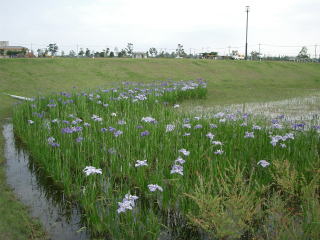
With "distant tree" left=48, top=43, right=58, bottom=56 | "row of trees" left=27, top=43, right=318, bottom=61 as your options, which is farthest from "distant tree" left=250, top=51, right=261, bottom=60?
"distant tree" left=48, top=43, right=58, bottom=56

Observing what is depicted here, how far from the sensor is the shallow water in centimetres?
306

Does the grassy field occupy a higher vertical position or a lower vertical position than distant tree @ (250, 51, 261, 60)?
lower

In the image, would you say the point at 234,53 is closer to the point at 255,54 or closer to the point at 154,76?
the point at 255,54

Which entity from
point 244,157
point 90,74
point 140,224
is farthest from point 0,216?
point 90,74

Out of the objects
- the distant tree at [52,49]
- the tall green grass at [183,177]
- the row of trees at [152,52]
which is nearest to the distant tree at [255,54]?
the row of trees at [152,52]

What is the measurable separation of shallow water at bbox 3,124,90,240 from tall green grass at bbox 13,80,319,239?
0.45 feet

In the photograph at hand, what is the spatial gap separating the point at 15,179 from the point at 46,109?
4.03 meters

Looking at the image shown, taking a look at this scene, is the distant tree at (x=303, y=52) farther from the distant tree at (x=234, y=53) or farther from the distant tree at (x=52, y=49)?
the distant tree at (x=52, y=49)

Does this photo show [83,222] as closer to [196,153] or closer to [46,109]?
[196,153]

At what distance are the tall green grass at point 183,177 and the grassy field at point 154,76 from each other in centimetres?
187

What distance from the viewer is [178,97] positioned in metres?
11.2

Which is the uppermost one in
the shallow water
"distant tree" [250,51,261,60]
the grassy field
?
"distant tree" [250,51,261,60]

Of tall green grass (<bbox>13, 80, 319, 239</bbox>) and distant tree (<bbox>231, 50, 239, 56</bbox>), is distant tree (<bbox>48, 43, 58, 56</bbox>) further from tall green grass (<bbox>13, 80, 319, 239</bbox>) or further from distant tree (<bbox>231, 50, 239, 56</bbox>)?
tall green grass (<bbox>13, 80, 319, 239</bbox>)

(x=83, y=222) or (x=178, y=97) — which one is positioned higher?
(x=178, y=97)
